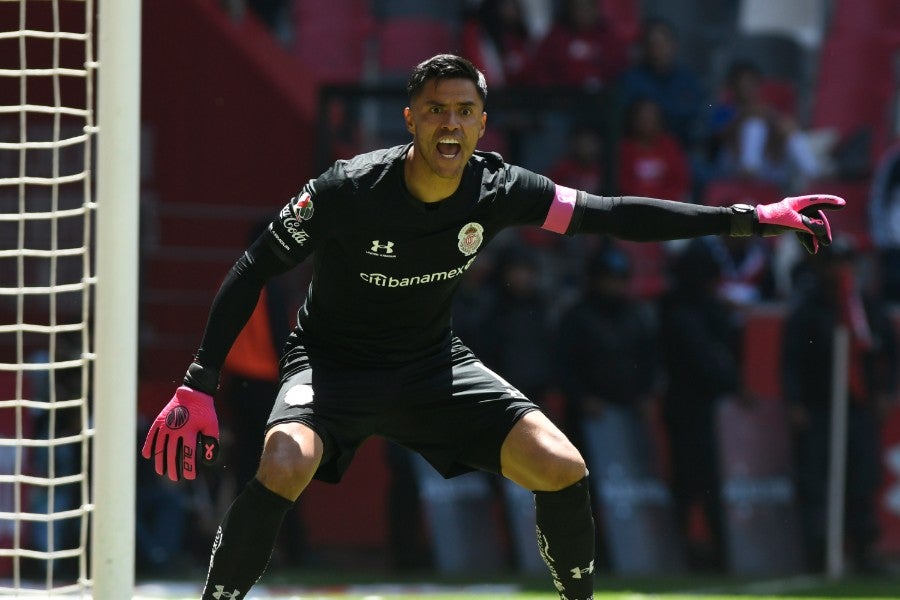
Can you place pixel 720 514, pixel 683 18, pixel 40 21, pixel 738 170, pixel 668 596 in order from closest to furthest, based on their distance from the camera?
1. pixel 668 596
2. pixel 720 514
3. pixel 40 21
4. pixel 738 170
5. pixel 683 18

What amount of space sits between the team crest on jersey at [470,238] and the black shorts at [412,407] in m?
0.37

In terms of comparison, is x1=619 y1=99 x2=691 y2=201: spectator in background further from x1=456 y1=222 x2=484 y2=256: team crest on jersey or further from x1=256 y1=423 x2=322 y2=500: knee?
x1=256 y1=423 x2=322 y2=500: knee

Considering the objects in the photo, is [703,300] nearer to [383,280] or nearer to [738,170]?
[738,170]

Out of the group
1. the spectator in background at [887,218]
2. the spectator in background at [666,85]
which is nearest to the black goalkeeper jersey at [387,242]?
the spectator in background at [666,85]

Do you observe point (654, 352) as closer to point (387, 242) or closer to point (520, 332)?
point (520, 332)

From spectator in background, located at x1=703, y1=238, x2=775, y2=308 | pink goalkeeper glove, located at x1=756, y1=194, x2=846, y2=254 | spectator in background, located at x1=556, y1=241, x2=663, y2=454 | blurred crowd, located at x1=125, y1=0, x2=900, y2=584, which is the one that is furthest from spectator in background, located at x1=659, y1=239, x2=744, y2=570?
pink goalkeeper glove, located at x1=756, y1=194, x2=846, y2=254

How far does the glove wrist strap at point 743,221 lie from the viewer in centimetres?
451

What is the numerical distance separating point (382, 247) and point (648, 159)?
5554 millimetres

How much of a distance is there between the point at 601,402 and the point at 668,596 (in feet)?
5.47

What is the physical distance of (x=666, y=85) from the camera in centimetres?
992

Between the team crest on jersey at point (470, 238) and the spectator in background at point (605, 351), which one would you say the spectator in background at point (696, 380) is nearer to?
the spectator in background at point (605, 351)

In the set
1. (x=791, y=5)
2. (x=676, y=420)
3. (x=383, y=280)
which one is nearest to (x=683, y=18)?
(x=791, y=5)

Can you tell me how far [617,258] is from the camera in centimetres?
871

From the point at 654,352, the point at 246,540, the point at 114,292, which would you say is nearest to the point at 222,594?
the point at 246,540
